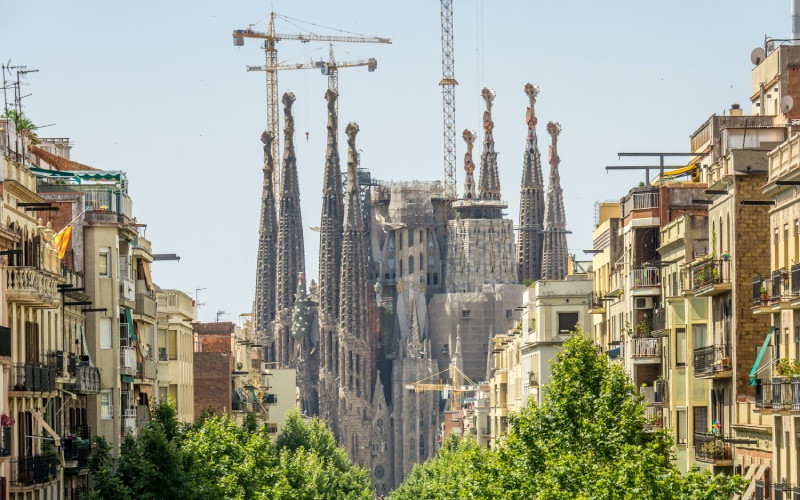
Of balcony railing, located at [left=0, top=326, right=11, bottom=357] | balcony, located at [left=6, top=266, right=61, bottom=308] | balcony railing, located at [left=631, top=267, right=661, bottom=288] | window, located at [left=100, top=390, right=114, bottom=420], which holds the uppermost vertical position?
balcony railing, located at [left=631, top=267, right=661, bottom=288]

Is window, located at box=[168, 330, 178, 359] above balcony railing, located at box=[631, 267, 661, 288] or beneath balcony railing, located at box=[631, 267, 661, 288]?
beneath

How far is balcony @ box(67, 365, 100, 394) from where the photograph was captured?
77.1 meters

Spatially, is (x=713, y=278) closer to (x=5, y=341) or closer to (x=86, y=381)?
(x=5, y=341)

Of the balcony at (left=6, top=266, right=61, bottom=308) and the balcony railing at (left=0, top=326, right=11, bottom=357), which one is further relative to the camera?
the balcony at (left=6, top=266, right=61, bottom=308)

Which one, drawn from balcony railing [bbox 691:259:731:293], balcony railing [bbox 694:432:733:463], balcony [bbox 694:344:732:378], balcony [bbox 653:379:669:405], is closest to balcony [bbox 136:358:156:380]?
balcony [bbox 653:379:669:405]

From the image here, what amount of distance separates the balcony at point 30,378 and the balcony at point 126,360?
46.8ft

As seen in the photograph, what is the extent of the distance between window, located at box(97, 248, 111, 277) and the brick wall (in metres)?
44.4

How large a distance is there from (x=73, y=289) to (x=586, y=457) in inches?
704

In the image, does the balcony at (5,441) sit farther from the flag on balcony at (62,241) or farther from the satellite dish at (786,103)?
the satellite dish at (786,103)

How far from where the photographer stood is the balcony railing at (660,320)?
268ft

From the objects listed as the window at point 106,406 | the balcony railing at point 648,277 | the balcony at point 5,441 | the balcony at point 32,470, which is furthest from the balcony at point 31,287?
the balcony railing at point 648,277

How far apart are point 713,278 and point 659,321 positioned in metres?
13.2

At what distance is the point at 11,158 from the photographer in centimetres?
6869

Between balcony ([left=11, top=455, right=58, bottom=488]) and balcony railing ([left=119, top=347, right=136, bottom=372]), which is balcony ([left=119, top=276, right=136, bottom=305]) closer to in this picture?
balcony railing ([left=119, top=347, right=136, bottom=372])
